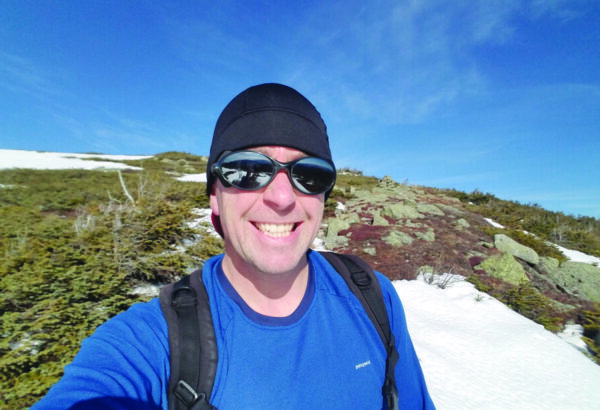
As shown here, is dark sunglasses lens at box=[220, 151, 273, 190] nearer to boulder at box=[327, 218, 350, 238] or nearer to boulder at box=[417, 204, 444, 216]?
boulder at box=[327, 218, 350, 238]

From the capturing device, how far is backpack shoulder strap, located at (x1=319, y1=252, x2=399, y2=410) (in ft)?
4.79

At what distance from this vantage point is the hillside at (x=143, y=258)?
299 cm

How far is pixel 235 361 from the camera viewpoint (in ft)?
4.10

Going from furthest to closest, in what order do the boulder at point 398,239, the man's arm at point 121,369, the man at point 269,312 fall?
the boulder at point 398,239
the man at point 269,312
the man's arm at point 121,369

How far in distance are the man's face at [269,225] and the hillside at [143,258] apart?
9.35 feet

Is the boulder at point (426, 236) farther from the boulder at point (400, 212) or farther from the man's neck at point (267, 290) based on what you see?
the man's neck at point (267, 290)

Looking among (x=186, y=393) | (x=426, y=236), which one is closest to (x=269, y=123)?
(x=186, y=393)

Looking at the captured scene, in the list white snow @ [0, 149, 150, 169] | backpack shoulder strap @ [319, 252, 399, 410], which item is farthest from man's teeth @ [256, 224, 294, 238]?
white snow @ [0, 149, 150, 169]

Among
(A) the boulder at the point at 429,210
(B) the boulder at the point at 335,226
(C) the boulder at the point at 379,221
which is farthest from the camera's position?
(A) the boulder at the point at 429,210

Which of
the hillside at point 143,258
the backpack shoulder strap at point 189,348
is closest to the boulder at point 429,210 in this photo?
the hillside at point 143,258

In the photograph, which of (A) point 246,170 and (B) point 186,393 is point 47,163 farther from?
(B) point 186,393

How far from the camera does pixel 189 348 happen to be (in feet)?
3.89

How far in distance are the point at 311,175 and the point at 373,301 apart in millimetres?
930

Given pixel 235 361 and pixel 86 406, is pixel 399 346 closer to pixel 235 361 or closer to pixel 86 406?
pixel 235 361
